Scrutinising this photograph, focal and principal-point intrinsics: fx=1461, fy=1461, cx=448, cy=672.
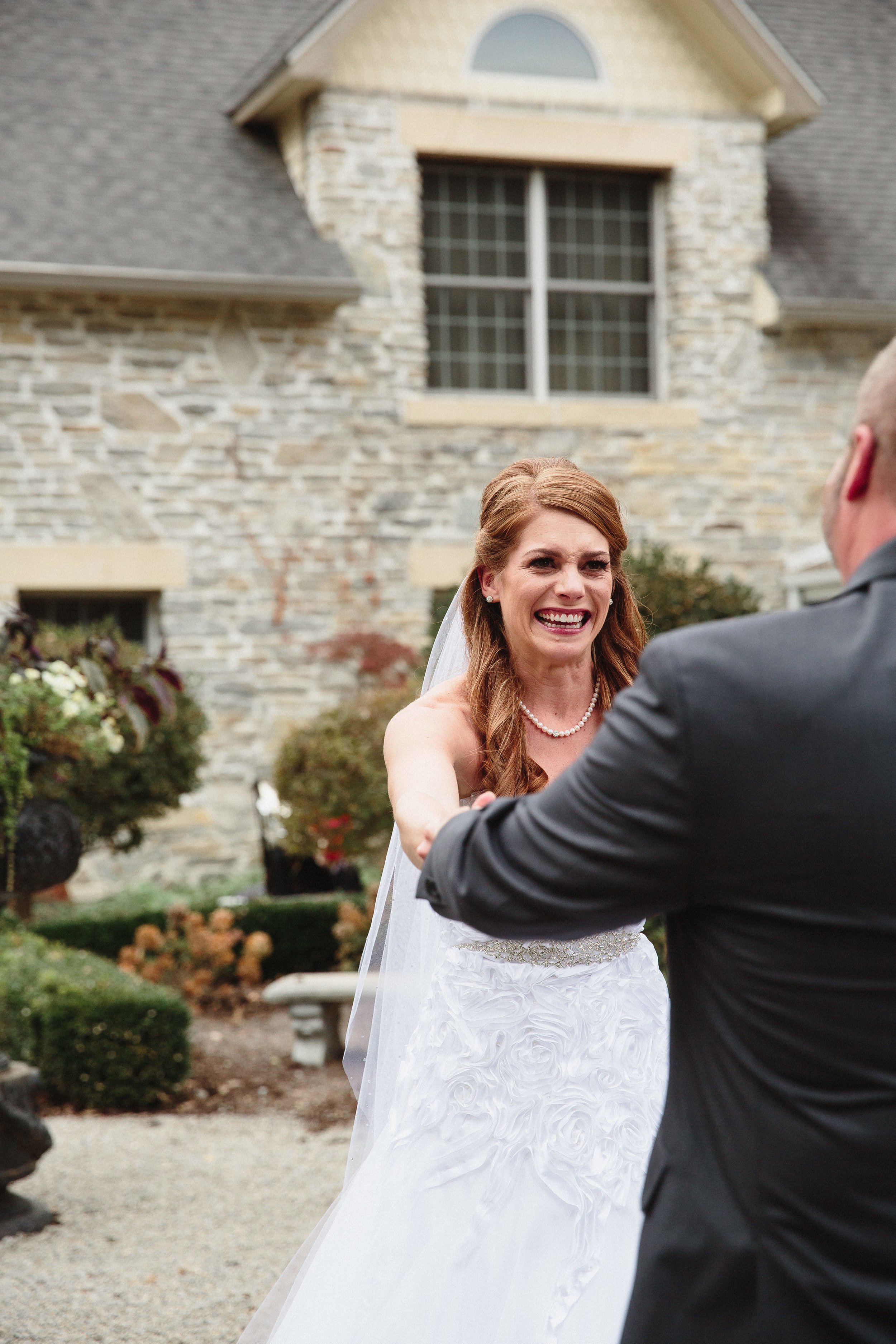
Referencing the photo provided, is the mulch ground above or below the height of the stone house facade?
below

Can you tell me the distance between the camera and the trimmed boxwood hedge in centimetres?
954

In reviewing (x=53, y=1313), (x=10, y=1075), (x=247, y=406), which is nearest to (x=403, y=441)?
(x=247, y=406)

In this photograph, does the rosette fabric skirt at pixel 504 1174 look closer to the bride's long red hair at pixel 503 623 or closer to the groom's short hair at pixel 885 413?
the bride's long red hair at pixel 503 623

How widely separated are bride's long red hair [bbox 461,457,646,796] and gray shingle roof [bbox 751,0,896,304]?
9.67 meters

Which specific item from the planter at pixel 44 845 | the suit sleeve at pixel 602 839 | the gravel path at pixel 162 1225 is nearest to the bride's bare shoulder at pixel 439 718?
the suit sleeve at pixel 602 839

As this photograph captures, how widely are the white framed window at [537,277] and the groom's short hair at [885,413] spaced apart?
10705mm

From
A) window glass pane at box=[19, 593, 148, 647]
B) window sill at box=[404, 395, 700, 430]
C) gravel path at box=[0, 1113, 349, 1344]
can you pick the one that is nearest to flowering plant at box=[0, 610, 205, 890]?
gravel path at box=[0, 1113, 349, 1344]

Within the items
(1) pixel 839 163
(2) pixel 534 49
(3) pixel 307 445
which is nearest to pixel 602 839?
(3) pixel 307 445

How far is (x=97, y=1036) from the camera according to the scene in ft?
22.2

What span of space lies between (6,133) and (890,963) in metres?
11.5

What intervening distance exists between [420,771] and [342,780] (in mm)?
6905

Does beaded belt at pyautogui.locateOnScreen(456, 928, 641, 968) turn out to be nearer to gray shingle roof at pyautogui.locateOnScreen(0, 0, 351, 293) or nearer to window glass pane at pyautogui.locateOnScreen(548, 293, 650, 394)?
gray shingle roof at pyautogui.locateOnScreen(0, 0, 351, 293)

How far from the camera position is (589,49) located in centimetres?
1198

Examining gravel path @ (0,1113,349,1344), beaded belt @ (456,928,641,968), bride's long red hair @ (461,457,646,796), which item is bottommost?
gravel path @ (0,1113,349,1344)
